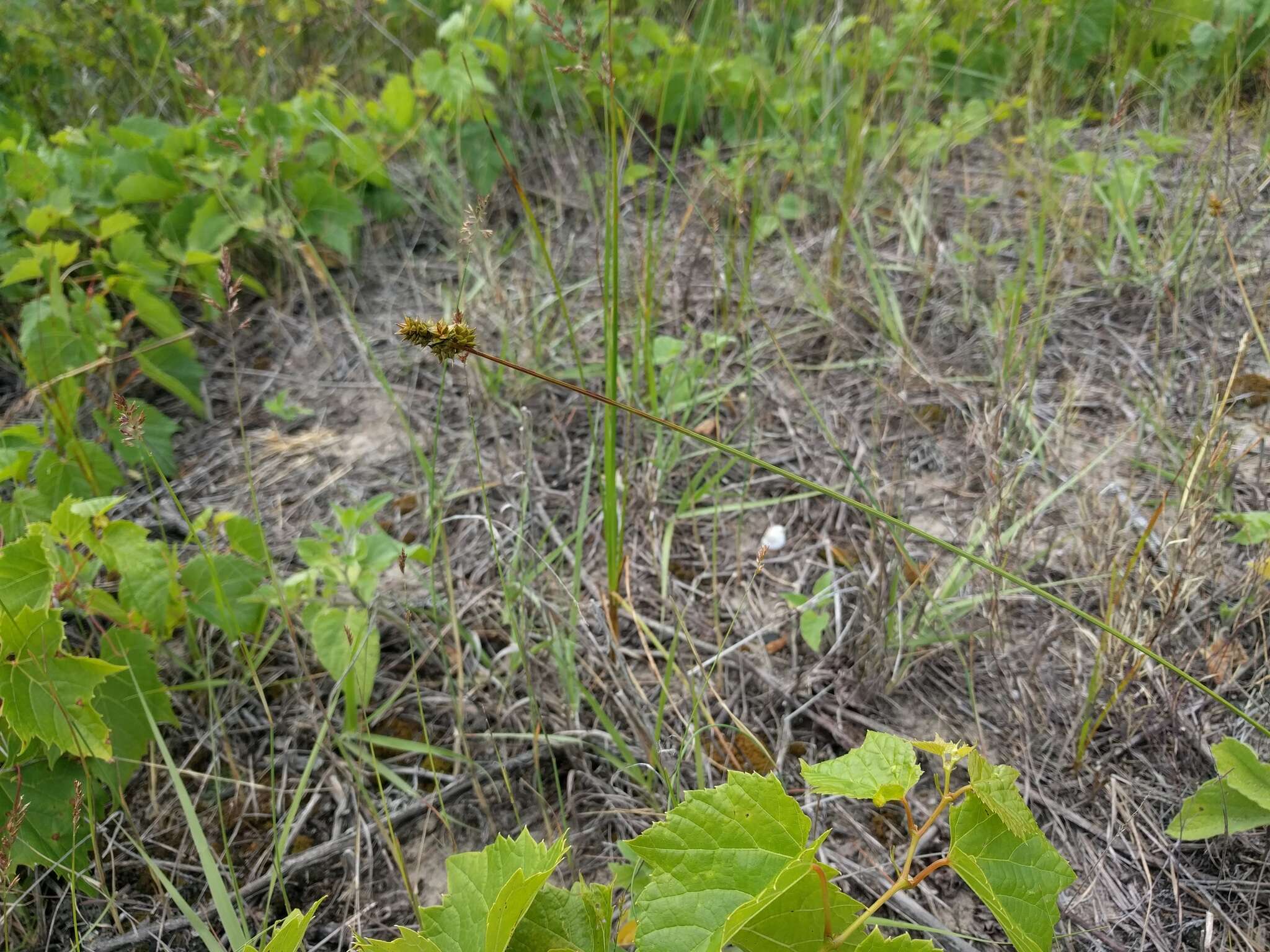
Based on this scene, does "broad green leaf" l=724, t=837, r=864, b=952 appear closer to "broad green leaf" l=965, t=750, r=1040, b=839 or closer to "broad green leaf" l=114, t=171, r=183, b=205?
"broad green leaf" l=965, t=750, r=1040, b=839

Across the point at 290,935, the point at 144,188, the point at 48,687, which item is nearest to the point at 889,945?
the point at 290,935

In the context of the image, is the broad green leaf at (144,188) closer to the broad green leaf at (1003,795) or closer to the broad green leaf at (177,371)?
the broad green leaf at (177,371)

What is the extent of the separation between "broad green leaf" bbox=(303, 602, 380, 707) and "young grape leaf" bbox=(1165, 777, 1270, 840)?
1189 mm

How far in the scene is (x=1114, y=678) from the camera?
1.23 metres

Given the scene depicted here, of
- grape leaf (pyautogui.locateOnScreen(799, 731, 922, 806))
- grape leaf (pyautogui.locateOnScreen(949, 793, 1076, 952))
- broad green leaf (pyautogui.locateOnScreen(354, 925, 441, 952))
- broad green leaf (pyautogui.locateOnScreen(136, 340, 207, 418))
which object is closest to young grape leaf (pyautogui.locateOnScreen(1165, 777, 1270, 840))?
grape leaf (pyautogui.locateOnScreen(949, 793, 1076, 952))

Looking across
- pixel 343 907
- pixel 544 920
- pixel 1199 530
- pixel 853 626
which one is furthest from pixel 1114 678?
pixel 343 907

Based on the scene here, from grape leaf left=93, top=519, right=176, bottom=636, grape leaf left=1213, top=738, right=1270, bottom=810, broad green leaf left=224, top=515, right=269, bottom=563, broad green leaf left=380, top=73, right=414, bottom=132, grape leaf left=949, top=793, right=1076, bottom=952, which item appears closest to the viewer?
grape leaf left=949, top=793, right=1076, bottom=952

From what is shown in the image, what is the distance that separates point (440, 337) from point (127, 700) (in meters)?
0.96

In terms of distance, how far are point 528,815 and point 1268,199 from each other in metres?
2.45

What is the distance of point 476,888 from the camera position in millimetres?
884

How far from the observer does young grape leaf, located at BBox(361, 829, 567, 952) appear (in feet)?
2.68

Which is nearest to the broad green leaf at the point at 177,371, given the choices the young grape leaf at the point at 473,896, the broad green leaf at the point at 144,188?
the broad green leaf at the point at 144,188

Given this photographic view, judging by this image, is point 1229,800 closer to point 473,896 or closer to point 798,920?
point 798,920

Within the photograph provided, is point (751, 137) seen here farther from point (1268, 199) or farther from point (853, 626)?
point (853, 626)
